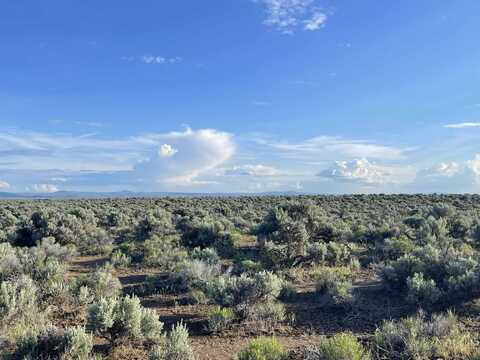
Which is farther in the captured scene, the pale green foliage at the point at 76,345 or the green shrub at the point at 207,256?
the green shrub at the point at 207,256

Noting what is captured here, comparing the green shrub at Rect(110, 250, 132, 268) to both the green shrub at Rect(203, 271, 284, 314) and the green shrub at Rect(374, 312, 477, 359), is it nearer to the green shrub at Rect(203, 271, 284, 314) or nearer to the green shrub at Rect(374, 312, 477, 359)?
the green shrub at Rect(203, 271, 284, 314)

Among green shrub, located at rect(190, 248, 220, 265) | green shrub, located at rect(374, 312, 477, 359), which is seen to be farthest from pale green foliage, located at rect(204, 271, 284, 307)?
green shrub, located at rect(190, 248, 220, 265)

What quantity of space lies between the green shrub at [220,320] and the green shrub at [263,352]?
1759 millimetres

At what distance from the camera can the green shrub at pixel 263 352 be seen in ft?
17.5

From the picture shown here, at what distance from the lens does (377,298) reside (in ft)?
30.3

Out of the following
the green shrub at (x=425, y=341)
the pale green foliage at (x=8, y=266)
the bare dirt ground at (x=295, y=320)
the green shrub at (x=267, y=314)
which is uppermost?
the pale green foliage at (x=8, y=266)

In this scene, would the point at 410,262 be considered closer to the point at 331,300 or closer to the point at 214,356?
the point at 331,300

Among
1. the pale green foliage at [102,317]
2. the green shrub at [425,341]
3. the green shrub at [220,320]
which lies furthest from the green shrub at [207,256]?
the green shrub at [425,341]

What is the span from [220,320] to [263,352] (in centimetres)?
201

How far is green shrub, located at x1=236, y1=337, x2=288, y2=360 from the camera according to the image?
5344mm

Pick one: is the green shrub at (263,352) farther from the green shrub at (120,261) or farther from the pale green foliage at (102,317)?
the green shrub at (120,261)

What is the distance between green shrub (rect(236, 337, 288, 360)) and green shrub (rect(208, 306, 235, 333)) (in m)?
1.76

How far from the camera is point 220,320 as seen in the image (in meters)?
7.29

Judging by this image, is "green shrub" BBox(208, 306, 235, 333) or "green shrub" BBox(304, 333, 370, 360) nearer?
"green shrub" BBox(304, 333, 370, 360)
